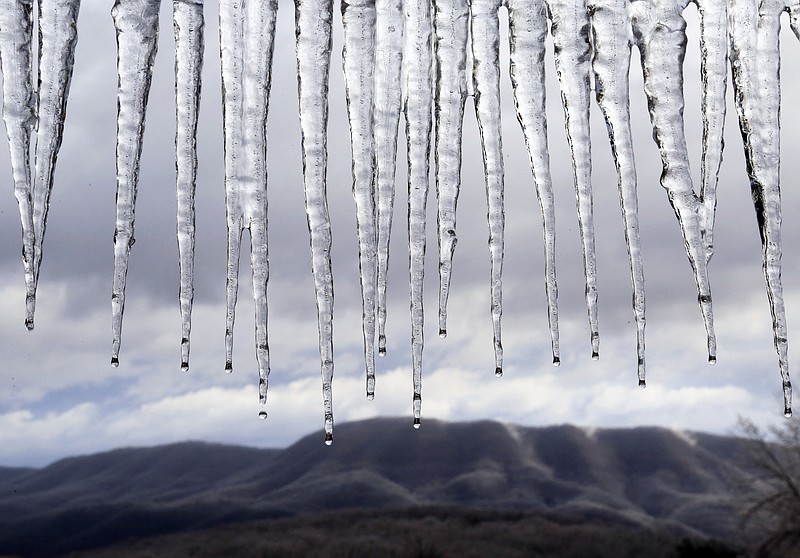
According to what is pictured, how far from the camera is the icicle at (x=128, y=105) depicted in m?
2.60

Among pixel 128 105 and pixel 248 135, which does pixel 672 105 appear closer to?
pixel 248 135

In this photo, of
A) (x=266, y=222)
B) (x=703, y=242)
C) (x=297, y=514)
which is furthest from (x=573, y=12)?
(x=297, y=514)

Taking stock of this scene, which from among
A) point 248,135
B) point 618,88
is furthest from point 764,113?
point 248,135

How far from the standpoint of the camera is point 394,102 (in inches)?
104

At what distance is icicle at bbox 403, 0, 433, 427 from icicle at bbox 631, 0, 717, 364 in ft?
2.51

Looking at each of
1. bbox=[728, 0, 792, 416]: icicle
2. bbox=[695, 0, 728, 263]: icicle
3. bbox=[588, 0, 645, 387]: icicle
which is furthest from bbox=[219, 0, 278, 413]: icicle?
bbox=[728, 0, 792, 416]: icicle

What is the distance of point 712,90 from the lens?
2.76m

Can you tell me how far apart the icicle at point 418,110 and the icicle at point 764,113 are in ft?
3.83

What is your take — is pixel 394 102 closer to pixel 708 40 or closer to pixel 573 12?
pixel 573 12

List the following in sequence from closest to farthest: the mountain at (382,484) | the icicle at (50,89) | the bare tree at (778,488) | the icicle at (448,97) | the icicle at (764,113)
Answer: the icicle at (50,89) < the icicle at (448,97) < the icicle at (764,113) < the bare tree at (778,488) < the mountain at (382,484)

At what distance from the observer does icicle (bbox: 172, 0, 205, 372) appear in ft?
8.56

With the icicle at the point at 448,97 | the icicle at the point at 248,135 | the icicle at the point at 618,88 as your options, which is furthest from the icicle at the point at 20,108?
the icicle at the point at 618,88

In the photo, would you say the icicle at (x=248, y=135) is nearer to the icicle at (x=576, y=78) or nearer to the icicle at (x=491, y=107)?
the icicle at (x=491, y=107)

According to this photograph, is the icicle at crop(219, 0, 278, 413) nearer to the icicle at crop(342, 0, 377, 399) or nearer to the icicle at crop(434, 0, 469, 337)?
the icicle at crop(342, 0, 377, 399)
